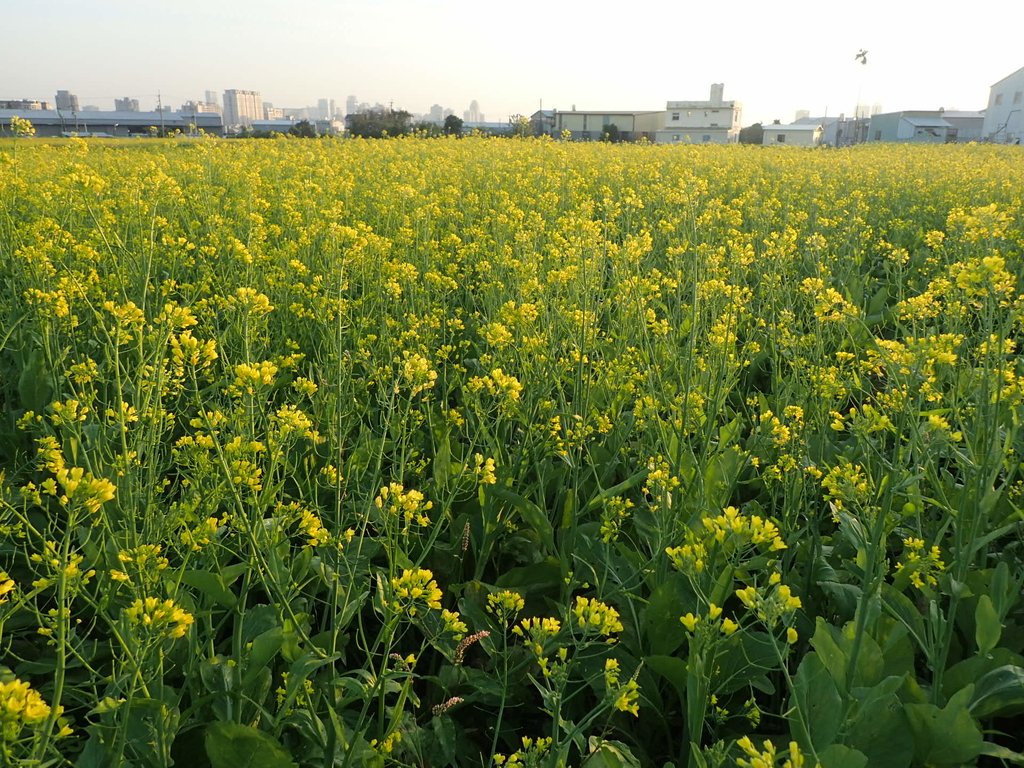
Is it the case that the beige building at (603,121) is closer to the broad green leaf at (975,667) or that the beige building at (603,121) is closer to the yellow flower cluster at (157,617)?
the broad green leaf at (975,667)

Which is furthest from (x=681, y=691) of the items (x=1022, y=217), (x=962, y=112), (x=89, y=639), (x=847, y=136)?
(x=962, y=112)

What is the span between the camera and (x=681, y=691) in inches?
72.8

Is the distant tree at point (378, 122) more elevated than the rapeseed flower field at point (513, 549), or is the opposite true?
the distant tree at point (378, 122)

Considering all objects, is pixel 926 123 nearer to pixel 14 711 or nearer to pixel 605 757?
pixel 605 757

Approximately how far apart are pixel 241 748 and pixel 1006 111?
6473 centimetres

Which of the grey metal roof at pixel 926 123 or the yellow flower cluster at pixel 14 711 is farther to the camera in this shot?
the grey metal roof at pixel 926 123

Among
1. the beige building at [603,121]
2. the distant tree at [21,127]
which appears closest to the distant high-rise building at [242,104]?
the beige building at [603,121]

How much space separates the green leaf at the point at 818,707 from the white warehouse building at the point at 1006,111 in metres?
53.0

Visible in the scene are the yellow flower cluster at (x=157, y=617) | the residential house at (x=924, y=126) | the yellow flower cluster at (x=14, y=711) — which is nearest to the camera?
the yellow flower cluster at (x=14, y=711)

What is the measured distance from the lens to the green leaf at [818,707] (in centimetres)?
148

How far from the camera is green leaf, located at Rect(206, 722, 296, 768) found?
4.71 feet

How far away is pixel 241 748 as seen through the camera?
145 cm

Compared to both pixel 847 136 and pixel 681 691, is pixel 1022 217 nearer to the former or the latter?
pixel 681 691

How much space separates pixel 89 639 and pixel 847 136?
71.5 metres
